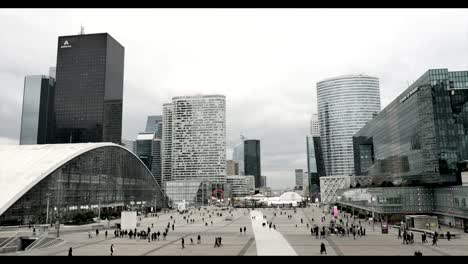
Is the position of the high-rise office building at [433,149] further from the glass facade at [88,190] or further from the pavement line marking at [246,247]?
the glass facade at [88,190]

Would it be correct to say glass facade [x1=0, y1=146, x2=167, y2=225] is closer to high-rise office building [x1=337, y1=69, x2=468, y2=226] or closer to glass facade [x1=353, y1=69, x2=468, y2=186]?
high-rise office building [x1=337, y1=69, x2=468, y2=226]

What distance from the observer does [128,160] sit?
111312mm

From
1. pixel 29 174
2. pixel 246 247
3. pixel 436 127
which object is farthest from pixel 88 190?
pixel 436 127

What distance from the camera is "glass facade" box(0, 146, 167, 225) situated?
72.8 metres

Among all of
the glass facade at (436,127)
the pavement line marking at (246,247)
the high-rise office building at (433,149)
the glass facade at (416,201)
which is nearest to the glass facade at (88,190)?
the pavement line marking at (246,247)

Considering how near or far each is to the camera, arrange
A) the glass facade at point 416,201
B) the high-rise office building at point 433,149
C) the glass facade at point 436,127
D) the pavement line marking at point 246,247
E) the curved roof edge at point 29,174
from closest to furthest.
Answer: the pavement line marking at point 246,247 → the curved roof edge at point 29,174 → the glass facade at point 416,201 → the high-rise office building at point 433,149 → the glass facade at point 436,127

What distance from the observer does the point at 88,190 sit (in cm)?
8994

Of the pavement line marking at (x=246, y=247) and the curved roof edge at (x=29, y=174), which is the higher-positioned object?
the curved roof edge at (x=29, y=174)

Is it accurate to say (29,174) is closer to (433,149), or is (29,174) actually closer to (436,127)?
(433,149)

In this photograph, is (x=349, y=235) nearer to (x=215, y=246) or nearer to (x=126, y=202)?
(x=215, y=246)

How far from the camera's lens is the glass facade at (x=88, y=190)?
7275 cm
